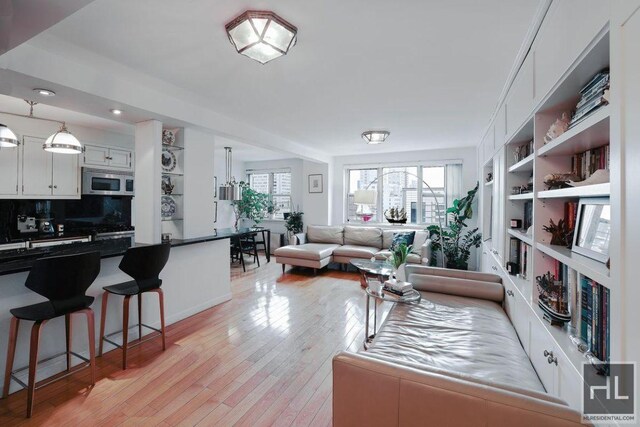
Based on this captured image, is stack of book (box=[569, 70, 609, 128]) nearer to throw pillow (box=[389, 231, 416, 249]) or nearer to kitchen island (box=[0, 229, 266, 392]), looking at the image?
kitchen island (box=[0, 229, 266, 392])

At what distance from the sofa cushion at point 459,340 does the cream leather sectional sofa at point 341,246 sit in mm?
2419

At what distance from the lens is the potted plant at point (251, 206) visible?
7051 mm

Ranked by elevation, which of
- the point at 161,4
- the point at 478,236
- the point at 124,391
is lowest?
the point at 124,391

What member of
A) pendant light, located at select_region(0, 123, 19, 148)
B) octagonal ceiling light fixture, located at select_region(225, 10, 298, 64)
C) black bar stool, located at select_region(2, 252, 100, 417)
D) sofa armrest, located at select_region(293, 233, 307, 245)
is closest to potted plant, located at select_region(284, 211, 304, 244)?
sofa armrest, located at select_region(293, 233, 307, 245)

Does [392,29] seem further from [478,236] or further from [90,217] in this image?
[90,217]

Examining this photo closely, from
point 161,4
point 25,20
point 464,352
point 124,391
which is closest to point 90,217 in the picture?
point 124,391

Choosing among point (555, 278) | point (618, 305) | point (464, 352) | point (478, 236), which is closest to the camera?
point (618, 305)

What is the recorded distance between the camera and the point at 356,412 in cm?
116

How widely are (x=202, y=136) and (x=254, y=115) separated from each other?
701 millimetres

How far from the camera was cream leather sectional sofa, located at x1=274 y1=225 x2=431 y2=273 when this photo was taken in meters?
5.19

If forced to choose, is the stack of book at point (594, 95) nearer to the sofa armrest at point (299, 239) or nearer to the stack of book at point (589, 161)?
the stack of book at point (589, 161)

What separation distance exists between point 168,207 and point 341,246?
348 cm

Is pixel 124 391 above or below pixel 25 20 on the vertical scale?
below

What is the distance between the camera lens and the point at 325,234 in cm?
620
